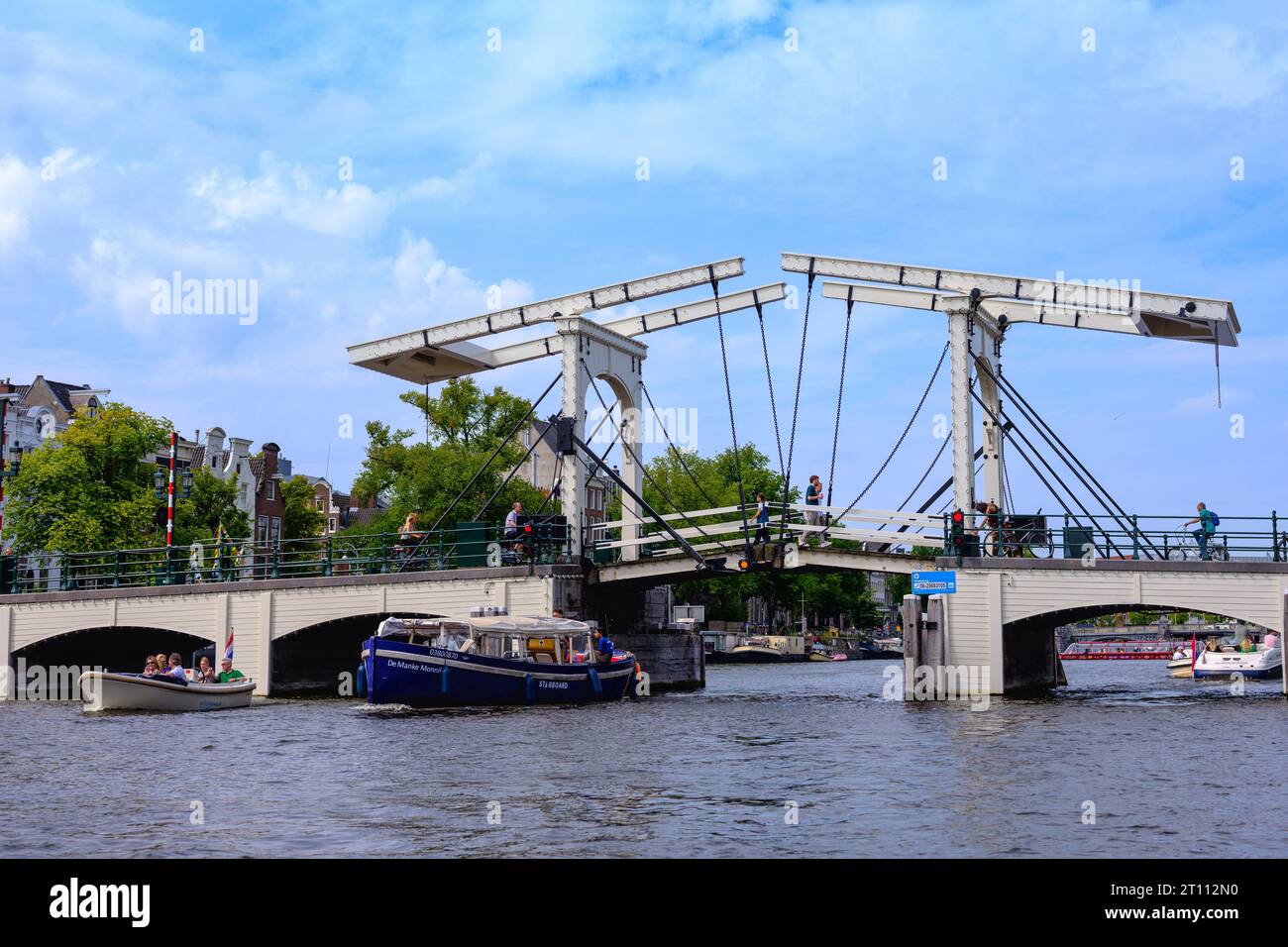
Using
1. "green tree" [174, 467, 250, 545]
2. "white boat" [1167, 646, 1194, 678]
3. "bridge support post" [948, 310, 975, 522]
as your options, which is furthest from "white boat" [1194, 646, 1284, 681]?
"green tree" [174, 467, 250, 545]

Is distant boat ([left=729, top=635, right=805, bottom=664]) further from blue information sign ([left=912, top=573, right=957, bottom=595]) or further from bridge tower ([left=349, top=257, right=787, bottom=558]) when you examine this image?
blue information sign ([left=912, top=573, right=957, bottom=595])

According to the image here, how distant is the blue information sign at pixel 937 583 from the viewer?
2967cm

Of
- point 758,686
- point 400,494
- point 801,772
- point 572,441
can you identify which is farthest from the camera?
point 400,494

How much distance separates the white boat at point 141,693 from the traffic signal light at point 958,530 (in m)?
16.1

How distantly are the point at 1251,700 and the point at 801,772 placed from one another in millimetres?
18026

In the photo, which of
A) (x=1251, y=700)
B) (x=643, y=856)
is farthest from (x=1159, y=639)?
(x=643, y=856)

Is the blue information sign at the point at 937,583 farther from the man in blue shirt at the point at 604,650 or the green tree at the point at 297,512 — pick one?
the green tree at the point at 297,512

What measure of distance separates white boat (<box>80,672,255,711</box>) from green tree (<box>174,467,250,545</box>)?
2501cm

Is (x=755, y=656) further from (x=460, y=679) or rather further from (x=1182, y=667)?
(x=460, y=679)

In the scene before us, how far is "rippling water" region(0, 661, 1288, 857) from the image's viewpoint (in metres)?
12.0

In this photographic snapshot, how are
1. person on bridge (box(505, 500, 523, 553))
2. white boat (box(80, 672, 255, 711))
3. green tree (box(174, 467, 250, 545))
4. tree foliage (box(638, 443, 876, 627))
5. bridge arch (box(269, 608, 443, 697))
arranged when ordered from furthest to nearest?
1. tree foliage (box(638, 443, 876, 627))
2. green tree (box(174, 467, 250, 545))
3. bridge arch (box(269, 608, 443, 697))
4. person on bridge (box(505, 500, 523, 553))
5. white boat (box(80, 672, 255, 711))

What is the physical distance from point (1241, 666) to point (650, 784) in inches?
1558

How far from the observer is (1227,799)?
14344 millimetres
